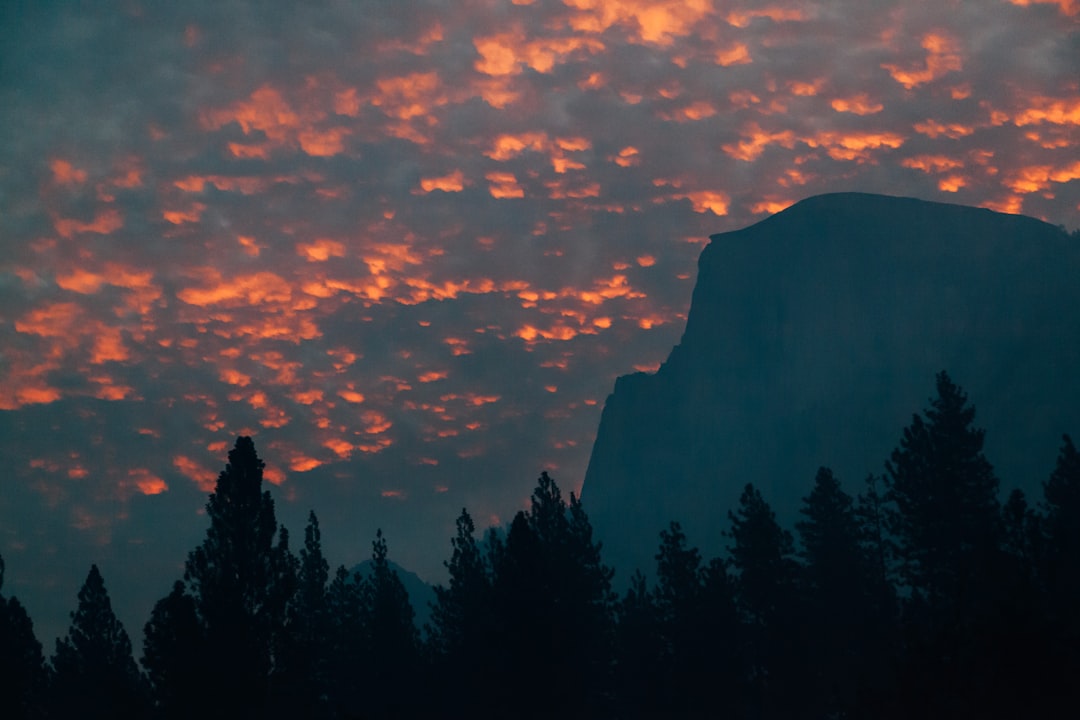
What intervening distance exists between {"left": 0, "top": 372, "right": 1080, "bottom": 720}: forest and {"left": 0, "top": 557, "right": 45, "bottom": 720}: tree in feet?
0.41

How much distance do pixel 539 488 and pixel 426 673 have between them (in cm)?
1201

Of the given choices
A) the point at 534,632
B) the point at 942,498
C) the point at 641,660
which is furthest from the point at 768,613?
the point at 534,632

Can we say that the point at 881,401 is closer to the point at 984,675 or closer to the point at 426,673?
the point at 426,673

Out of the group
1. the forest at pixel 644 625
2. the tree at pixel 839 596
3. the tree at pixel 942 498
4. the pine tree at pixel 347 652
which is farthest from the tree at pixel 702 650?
the pine tree at pixel 347 652

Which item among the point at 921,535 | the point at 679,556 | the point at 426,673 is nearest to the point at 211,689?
the point at 426,673

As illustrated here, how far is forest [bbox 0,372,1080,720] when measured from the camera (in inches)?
827

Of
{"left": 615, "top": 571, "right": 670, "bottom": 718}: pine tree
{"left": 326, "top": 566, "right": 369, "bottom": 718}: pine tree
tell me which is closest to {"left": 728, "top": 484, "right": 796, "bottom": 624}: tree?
{"left": 615, "top": 571, "right": 670, "bottom": 718}: pine tree

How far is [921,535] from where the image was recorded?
148ft

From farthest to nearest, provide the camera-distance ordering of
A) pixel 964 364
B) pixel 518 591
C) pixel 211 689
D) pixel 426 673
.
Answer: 1. pixel 964 364
2. pixel 426 673
3. pixel 518 591
4. pixel 211 689

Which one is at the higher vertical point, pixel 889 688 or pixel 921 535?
pixel 921 535

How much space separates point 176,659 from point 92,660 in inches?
1088

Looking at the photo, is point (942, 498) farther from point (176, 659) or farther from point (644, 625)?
point (176, 659)

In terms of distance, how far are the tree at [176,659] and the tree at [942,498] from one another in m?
31.0

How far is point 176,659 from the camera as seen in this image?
105 feet
